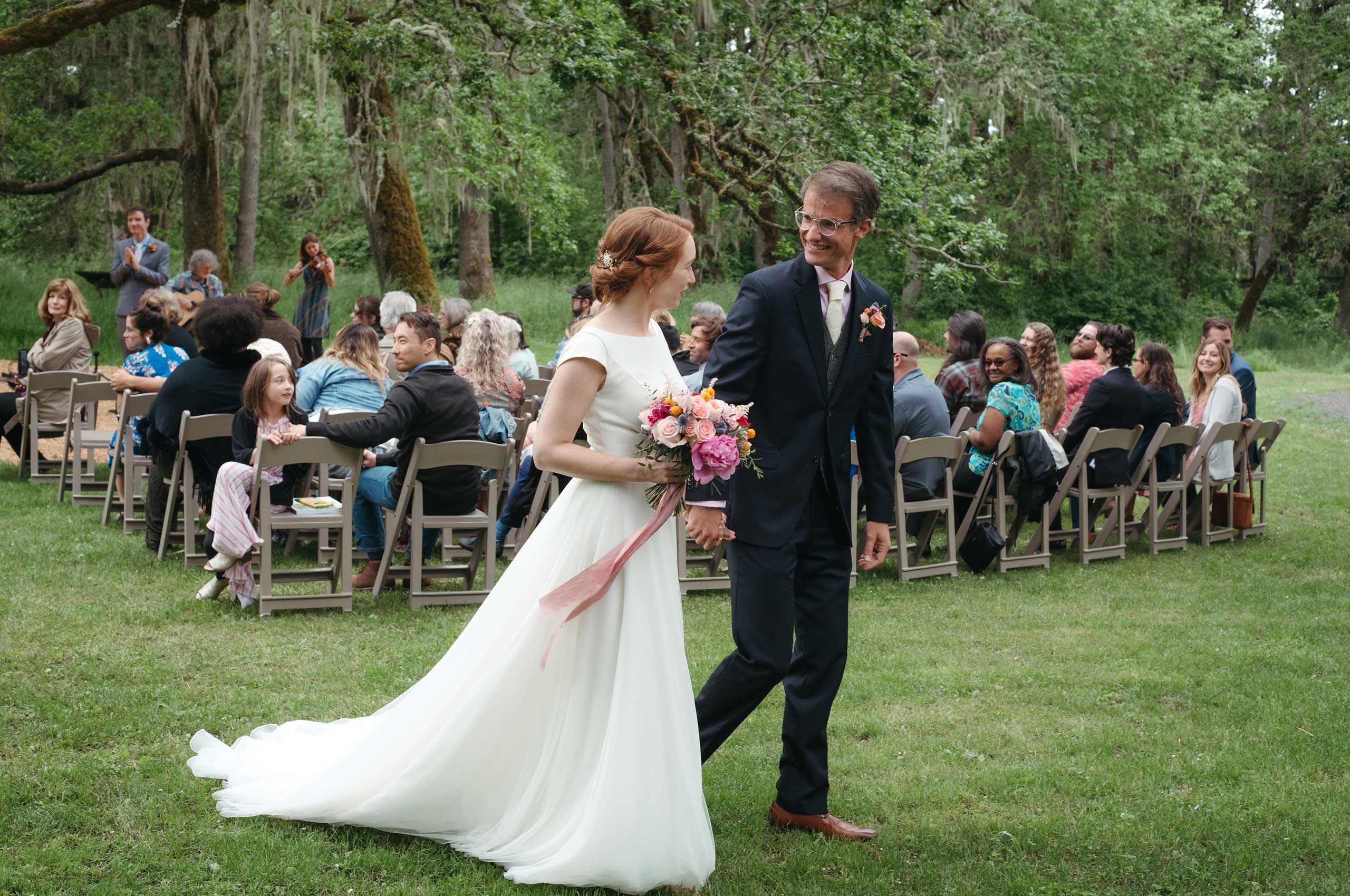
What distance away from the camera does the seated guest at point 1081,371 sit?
1068cm

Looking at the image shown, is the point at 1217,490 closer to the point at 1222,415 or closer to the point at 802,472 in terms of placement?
the point at 1222,415

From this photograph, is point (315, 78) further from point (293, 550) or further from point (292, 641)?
point (292, 641)

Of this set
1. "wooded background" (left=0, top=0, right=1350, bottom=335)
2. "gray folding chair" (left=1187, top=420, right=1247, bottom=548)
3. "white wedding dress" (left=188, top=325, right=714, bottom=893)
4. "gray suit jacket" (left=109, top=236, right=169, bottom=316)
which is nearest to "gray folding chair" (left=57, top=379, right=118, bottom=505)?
"gray suit jacket" (left=109, top=236, right=169, bottom=316)

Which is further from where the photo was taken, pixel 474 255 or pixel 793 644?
pixel 474 255

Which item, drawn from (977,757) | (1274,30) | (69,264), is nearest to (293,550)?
(977,757)

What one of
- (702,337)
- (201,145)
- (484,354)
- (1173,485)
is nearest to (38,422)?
(484,354)

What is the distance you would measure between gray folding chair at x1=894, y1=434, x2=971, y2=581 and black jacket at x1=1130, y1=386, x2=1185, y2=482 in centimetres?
198

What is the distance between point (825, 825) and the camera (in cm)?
404

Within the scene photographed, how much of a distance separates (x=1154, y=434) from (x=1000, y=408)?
1883 mm

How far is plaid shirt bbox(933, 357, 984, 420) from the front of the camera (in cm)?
973

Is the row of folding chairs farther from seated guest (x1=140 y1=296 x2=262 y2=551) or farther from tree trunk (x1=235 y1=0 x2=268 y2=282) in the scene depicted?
tree trunk (x1=235 y1=0 x2=268 y2=282)

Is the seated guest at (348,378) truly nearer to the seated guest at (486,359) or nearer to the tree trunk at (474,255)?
the seated guest at (486,359)

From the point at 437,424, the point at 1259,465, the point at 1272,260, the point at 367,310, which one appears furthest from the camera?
the point at 1272,260

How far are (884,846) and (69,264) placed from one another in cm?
2182
